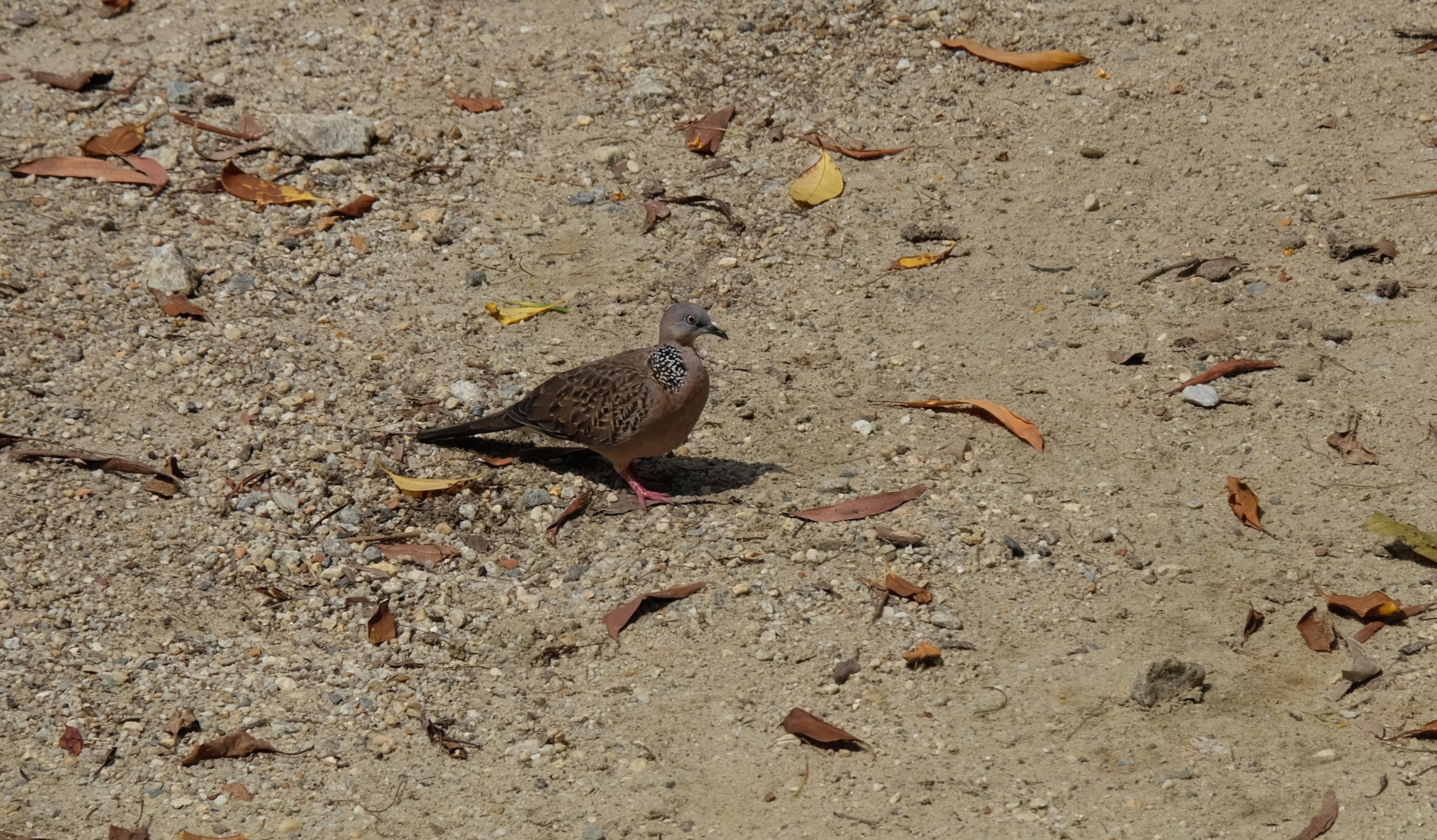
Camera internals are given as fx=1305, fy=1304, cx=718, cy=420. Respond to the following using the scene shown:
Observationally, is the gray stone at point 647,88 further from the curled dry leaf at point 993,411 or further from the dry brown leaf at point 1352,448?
the dry brown leaf at point 1352,448

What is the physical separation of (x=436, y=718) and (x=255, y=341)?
2846mm

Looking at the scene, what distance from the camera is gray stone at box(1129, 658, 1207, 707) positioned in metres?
4.54

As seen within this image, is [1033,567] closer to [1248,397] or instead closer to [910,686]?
[910,686]

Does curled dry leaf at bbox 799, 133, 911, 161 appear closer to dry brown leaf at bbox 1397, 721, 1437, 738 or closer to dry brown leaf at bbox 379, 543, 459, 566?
dry brown leaf at bbox 379, 543, 459, 566

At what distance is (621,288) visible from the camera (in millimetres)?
7230

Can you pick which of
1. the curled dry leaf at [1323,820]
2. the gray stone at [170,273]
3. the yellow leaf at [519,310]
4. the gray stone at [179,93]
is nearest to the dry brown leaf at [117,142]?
the gray stone at [179,93]

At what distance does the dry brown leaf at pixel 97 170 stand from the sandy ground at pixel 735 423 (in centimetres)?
9

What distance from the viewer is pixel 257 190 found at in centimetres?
784

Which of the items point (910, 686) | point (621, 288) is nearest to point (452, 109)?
point (621, 288)

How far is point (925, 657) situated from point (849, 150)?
4030mm

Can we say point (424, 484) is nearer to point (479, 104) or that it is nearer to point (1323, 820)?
point (479, 104)

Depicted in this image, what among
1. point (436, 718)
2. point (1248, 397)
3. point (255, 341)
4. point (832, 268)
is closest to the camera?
point (436, 718)

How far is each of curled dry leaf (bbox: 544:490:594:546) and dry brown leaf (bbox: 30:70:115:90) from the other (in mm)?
5049

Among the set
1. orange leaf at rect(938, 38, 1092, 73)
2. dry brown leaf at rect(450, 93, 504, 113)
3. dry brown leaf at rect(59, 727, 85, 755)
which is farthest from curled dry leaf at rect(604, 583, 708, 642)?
orange leaf at rect(938, 38, 1092, 73)
